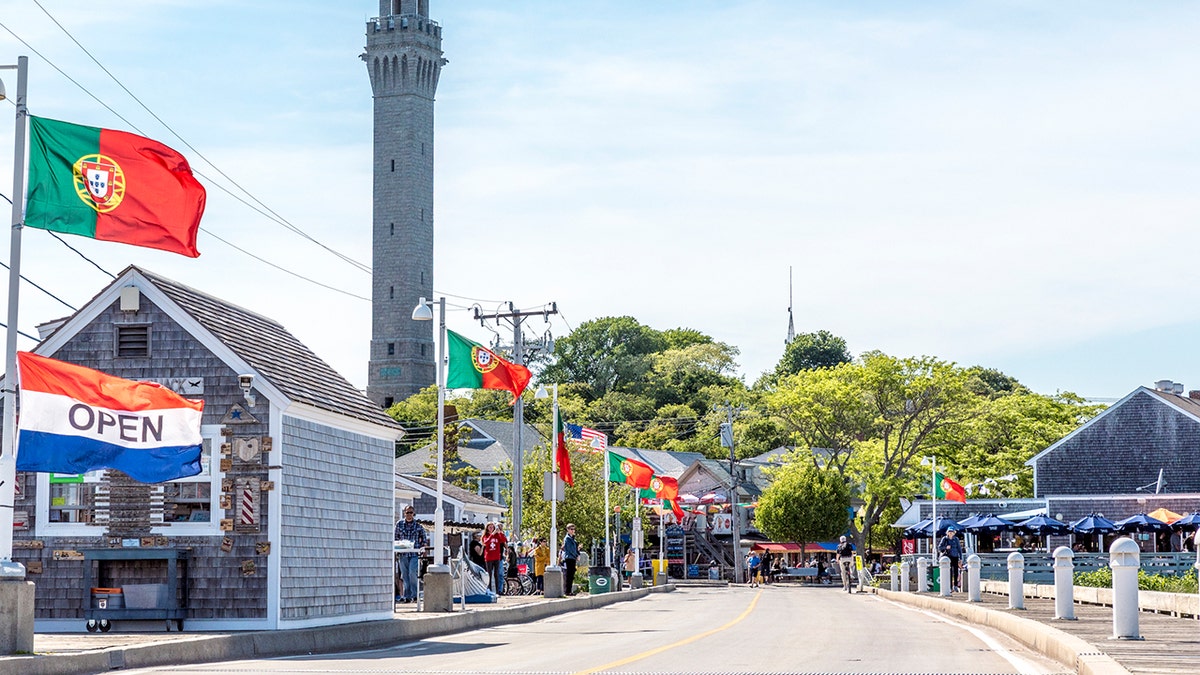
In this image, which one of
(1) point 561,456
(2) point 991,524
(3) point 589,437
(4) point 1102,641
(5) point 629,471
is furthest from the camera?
(2) point 991,524

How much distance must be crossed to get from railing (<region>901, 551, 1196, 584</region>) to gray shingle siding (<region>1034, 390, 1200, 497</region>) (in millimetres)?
19686

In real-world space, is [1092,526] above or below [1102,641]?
below

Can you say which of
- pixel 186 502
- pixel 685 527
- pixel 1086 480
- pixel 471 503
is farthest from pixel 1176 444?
pixel 186 502

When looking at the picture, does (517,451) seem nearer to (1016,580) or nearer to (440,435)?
(440,435)

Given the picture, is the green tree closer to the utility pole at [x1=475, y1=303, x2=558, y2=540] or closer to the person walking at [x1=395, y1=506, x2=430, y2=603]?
the utility pole at [x1=475, y1=303, x2=558, y2=540]

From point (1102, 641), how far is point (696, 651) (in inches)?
180

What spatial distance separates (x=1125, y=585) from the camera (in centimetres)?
1570

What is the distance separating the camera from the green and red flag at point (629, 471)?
4788 cm

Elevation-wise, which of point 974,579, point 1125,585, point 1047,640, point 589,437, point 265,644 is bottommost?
point 974,579

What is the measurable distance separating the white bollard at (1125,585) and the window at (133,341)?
14353mm

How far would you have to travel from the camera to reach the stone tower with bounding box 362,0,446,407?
390 ft

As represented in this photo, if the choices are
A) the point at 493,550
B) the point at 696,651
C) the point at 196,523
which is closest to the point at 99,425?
the point at 196,523

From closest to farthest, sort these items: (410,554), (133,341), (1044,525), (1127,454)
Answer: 1. (133,341)
2. (410,554)
3. (1044,525)
4. (1127,454)

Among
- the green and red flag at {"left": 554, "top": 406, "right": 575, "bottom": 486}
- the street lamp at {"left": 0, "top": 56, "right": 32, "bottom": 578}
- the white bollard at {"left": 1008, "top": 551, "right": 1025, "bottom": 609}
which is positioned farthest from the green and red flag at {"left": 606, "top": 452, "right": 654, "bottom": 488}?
the street lamp at {"left": 0, "top": 56, "right": 32, "bottom": 578}
